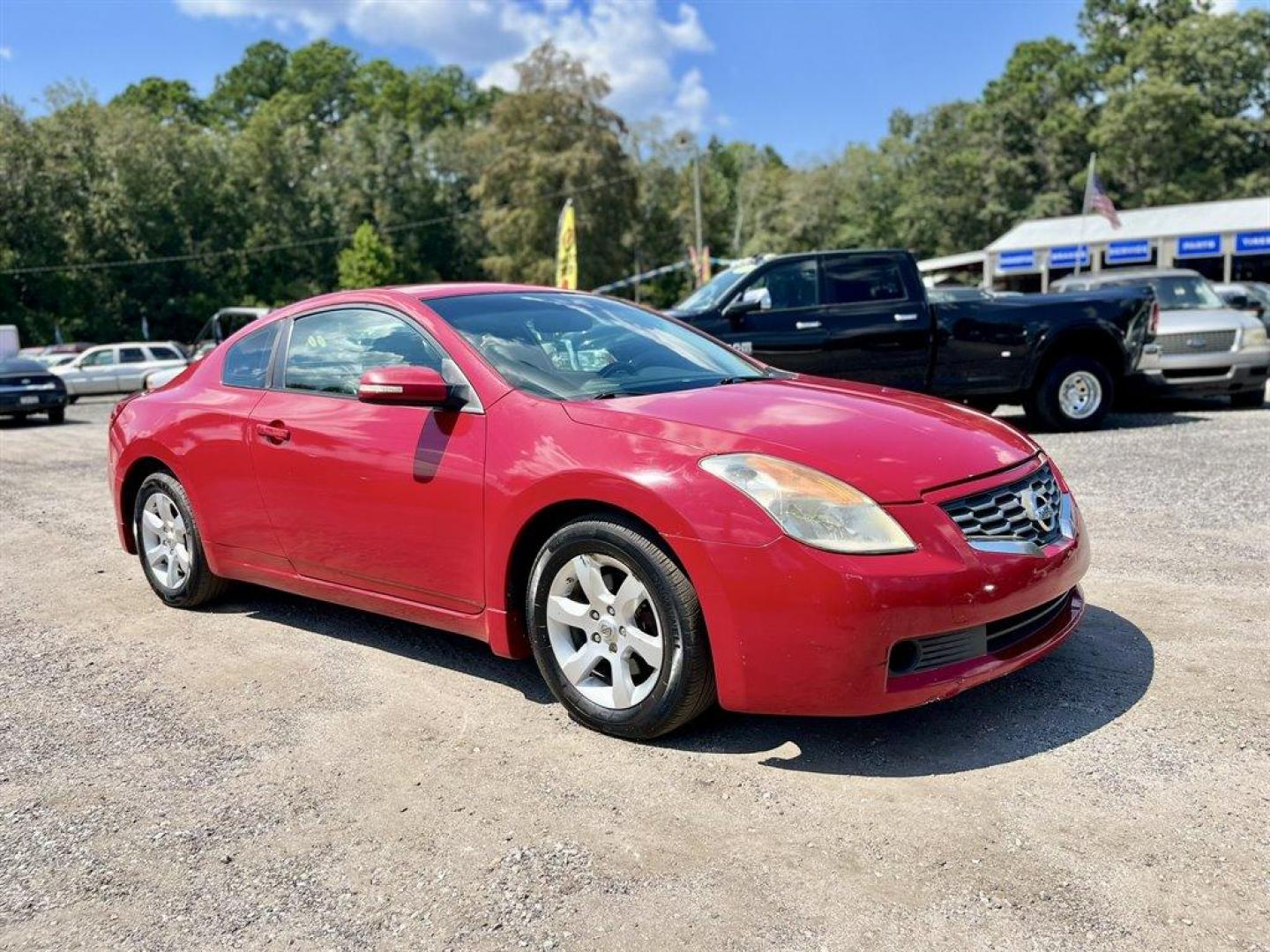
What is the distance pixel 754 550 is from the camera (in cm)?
320

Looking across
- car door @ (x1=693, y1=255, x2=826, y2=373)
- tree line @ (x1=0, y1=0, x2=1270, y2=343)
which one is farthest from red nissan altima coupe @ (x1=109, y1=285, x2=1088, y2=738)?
tree line @ (x1=0, y1=0, x2=1270, y2=343)

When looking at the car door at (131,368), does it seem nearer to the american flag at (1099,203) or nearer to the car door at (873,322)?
the car door at (873,322)

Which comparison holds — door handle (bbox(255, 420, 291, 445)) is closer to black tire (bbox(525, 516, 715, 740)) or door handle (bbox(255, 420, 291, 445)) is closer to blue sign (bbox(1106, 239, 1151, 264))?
black tire (bbox(525, 516, 715, 740))

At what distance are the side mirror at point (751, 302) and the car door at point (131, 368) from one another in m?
22.4

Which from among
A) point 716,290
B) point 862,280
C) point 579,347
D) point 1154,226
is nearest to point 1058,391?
point 862,280

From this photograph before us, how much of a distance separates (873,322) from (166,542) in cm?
723

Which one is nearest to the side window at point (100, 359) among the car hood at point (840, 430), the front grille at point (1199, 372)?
the front grille at point (1199, 372)

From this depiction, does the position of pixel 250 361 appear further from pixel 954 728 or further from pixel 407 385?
pixel 954 728

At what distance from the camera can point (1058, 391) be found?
1091cm

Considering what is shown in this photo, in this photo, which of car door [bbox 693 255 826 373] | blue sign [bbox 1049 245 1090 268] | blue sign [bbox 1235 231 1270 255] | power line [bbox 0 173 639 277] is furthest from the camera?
power line [bbox 0 173 639 277]

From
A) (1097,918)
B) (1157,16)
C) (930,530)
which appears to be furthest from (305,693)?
(1157,16)

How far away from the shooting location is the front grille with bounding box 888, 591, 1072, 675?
3.23 m

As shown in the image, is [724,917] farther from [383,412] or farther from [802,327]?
[802,327]

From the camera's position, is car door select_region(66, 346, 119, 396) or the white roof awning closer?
car door select_region(66, 346, 119, 396)
